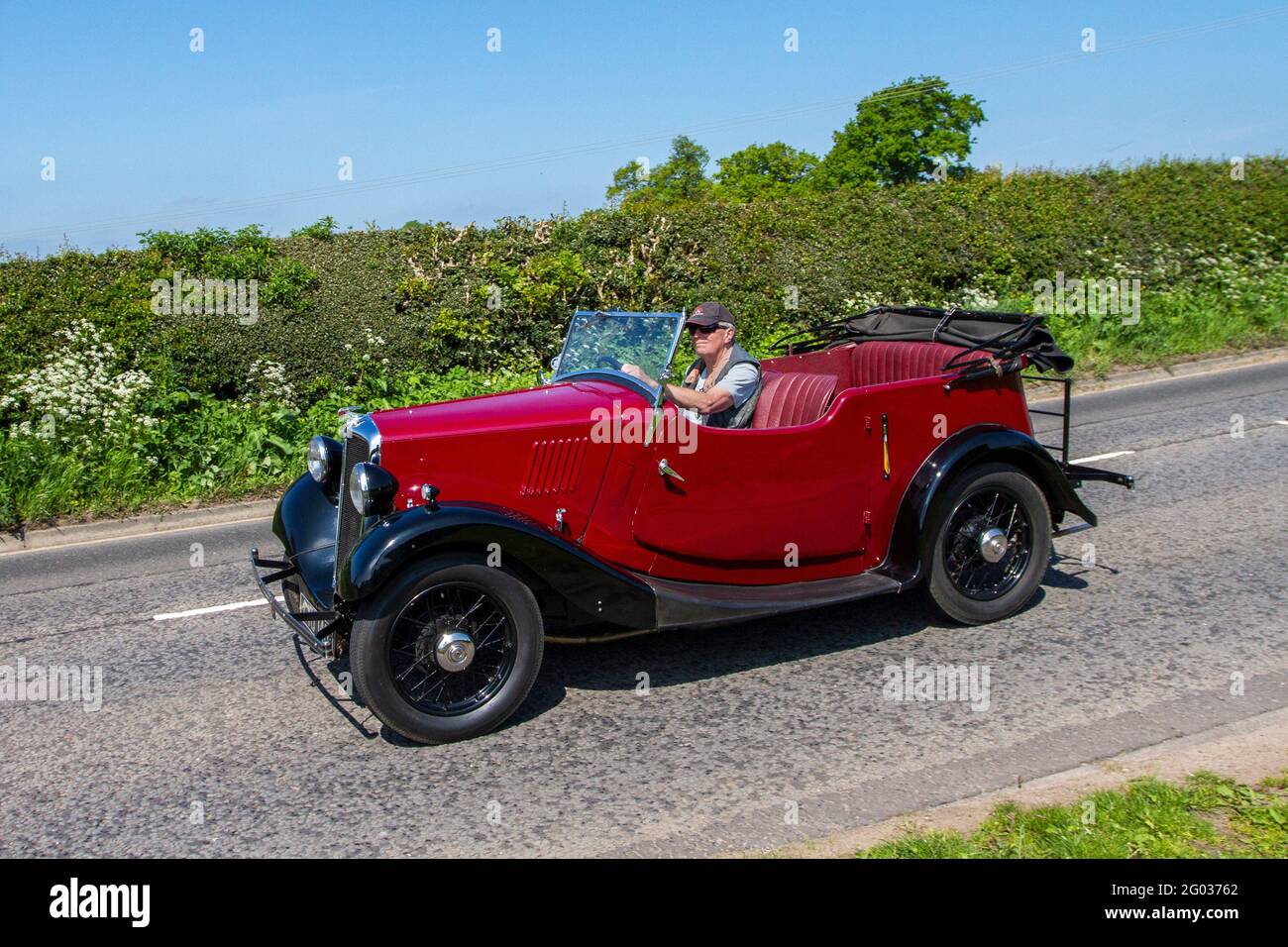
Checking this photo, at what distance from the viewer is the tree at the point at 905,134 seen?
2020 inches

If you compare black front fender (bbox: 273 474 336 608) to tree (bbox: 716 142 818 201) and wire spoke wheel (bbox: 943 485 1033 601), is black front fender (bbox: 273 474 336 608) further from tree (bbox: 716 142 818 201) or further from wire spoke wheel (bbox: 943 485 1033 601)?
tree (bbox: 716 142 818 201)

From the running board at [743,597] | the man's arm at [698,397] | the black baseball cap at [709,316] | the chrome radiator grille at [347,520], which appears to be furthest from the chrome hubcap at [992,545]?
the chrome radiator grille at [347,520]

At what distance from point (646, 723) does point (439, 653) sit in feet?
3.20

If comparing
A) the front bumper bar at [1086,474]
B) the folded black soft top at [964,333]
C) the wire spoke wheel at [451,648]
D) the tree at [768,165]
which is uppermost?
the tree at [768,165]

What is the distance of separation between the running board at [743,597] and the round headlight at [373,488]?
3.87 feet

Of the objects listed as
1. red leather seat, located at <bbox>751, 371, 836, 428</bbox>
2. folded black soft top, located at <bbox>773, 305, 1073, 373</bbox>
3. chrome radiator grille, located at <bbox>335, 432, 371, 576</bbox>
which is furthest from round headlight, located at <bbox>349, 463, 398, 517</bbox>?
folded black soft top, located at <bbox>773, 305, 1073, 373</bbox>

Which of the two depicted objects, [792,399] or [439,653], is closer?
[439,653]

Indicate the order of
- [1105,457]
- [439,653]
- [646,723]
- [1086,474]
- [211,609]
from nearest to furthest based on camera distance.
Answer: [439,653] → [646,723] → [1086,474] → [211,609] → [1105,457]

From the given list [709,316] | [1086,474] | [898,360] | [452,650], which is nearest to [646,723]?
[452,650]

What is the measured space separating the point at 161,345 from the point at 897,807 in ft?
32.5

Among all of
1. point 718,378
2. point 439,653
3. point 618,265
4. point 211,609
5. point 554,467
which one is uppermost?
point 618,265

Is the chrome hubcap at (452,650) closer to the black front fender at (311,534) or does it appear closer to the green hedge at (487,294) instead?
the black front fender at (311,534)

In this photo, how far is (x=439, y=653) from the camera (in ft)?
15.0

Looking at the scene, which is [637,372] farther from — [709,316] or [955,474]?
[955,474]
